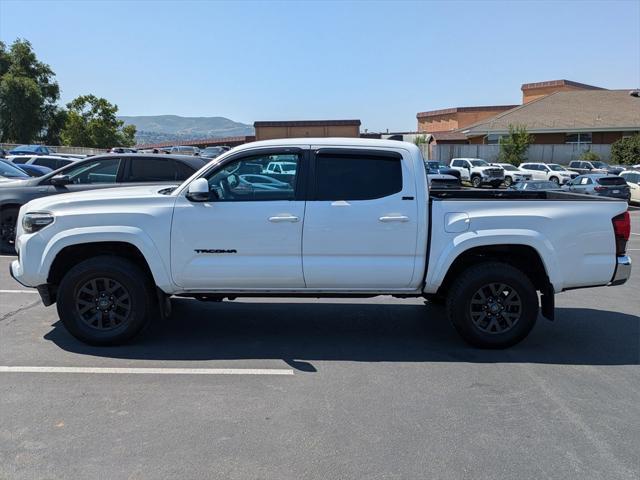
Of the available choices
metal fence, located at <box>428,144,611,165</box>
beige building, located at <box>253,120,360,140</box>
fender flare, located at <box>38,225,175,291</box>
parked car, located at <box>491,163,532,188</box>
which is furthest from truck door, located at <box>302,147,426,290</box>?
beige building, located at <box>253,120,360,140</box>

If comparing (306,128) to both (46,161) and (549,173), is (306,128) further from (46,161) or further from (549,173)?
(46,161)

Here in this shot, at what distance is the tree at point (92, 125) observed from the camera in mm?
57594

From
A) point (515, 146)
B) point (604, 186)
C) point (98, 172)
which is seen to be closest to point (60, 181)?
point (98, 172)

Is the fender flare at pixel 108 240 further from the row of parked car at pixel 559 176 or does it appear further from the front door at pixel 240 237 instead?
the row of parked car at pixel 559 176

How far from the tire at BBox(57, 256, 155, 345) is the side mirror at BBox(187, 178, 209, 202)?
91 centimetres

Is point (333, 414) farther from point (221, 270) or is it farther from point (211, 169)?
point (211, 169)

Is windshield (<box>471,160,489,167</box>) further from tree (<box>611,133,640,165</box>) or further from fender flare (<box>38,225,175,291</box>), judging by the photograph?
fender flare (<box>38,225,175,291</box>)

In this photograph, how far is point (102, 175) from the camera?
32.9ft

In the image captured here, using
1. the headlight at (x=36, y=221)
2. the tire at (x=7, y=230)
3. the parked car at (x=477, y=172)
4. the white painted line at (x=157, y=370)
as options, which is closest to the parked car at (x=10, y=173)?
the tire at (x=7, y=230)

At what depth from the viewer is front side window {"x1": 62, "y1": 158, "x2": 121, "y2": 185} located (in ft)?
32.8

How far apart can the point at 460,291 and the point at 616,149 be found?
42877mm

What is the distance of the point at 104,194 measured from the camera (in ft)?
18.5

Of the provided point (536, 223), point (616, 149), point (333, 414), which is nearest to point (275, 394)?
point (333, 414)

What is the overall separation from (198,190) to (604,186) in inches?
945
